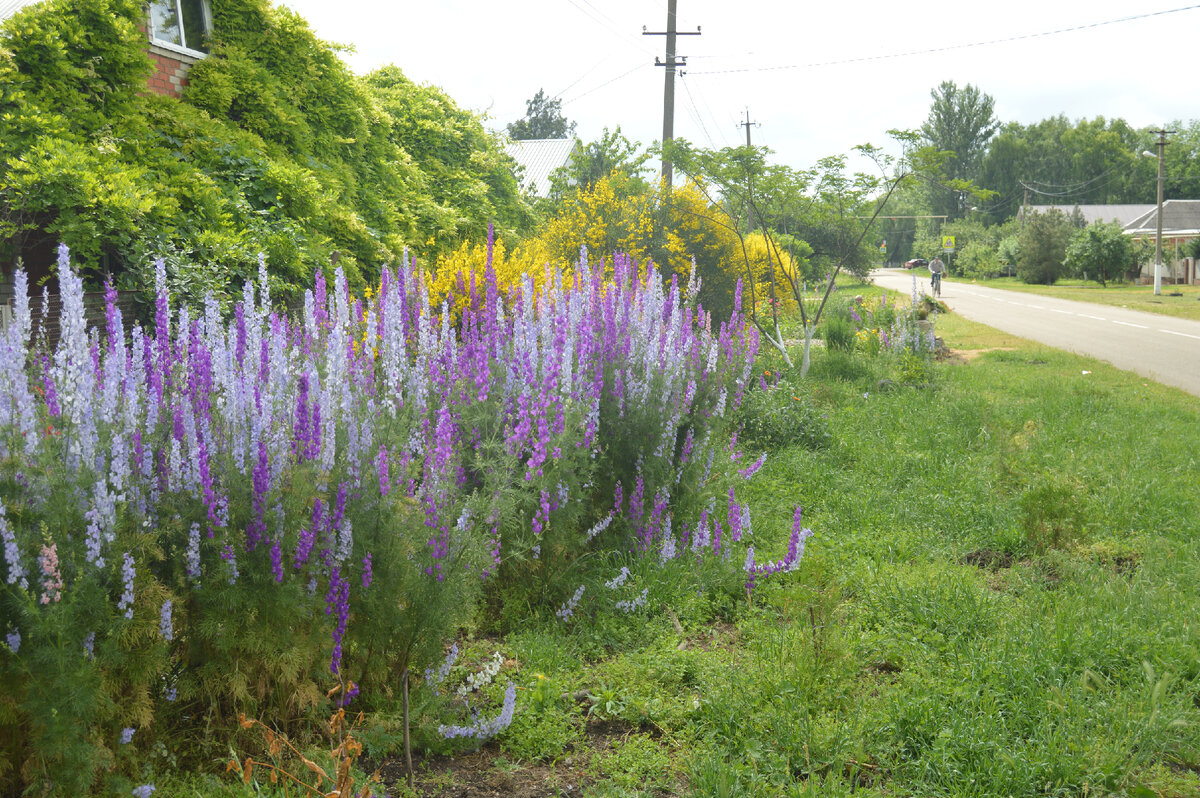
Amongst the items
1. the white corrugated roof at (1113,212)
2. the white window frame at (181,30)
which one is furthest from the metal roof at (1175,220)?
the white window frame at (181,30)

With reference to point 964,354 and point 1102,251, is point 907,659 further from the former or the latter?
point 1102,251

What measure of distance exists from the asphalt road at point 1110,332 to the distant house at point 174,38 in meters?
14.2

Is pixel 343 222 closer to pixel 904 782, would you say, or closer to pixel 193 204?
pixel 193 204

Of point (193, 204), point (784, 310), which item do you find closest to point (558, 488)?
point (193, 204)

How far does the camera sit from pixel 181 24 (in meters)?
10.3

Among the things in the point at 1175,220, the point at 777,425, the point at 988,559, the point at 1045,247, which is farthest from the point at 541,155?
the point at 1175,220

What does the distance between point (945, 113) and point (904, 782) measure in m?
102

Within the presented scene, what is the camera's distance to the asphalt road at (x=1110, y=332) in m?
13.0

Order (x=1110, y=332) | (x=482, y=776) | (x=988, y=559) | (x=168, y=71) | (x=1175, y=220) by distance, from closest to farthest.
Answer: (x=482, y=776) → (x=988, y=559) → (x=168, y=71) → (x=1110, y=332) → (x=1175, y=220)

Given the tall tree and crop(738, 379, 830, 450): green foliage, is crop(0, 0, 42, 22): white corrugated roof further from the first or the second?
the tall tree

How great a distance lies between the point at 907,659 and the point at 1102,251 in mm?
46534

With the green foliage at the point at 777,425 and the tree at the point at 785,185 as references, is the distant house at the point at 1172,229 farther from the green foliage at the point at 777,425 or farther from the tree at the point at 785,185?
the green foliage at the point at 777,425

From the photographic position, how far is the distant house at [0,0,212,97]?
987 centimetres

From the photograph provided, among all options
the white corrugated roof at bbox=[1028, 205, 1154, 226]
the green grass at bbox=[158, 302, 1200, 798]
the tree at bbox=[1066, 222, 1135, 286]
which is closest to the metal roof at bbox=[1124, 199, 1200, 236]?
the white corrugated roof at bbox=[1028, 205, 1154, 226]
